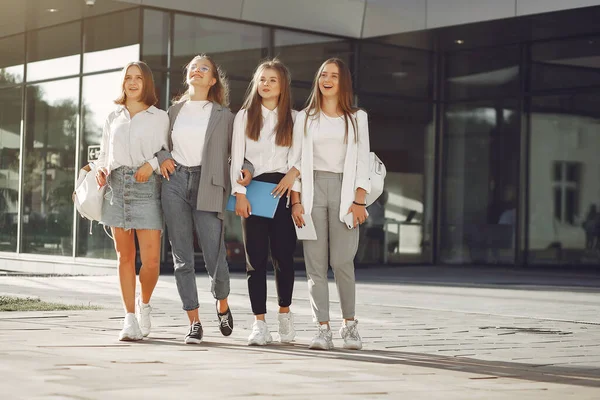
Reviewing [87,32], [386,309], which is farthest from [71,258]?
[386,309]

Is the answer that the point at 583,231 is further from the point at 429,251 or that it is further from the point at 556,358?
the point at 556,358

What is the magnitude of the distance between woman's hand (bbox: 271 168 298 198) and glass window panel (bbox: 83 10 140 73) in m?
9.69

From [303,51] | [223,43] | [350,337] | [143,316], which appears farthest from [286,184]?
[303,51]

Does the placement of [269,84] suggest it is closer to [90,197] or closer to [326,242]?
[326,242]

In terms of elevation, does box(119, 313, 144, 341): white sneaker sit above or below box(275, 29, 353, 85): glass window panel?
below

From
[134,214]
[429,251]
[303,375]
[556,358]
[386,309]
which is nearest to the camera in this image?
[303,375]

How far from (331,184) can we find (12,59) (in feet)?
43.1

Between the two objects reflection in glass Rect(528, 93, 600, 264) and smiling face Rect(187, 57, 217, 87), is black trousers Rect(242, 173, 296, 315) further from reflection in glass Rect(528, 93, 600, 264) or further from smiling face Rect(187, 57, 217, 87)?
reflection in glass Rect(528, 93, 600, 264)

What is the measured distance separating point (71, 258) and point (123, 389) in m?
12.7

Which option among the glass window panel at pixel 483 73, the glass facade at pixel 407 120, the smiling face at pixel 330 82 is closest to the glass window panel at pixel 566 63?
the glass facade at pixel 407 120

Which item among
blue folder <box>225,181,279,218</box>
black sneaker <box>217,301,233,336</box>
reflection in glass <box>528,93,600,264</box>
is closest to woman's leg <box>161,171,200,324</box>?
black sneaker <box>217,301,233,336</box>

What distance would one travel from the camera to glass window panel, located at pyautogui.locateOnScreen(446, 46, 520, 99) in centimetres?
1903

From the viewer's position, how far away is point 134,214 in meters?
6.68

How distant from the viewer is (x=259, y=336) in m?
6.42
